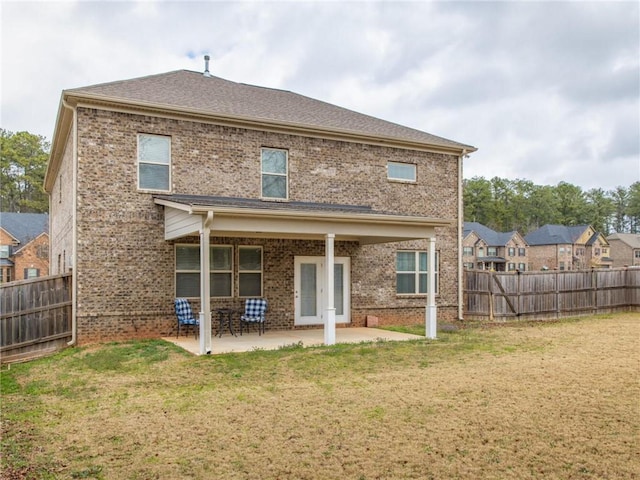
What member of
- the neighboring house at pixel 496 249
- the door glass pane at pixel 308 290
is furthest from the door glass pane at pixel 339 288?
the neighboring house at pixel 496 249

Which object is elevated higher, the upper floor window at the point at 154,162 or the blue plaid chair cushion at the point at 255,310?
the upper floor window at the point at 154,162

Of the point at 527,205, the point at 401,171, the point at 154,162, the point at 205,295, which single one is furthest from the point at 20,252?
the point at 527,205

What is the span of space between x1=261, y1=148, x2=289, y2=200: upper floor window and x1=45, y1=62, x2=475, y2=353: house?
0.13 feet

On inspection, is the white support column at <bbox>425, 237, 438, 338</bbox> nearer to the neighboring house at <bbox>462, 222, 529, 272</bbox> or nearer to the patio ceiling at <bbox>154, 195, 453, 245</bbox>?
the patio ceiling at <bbox>154, 195, 453, 245</bbox>

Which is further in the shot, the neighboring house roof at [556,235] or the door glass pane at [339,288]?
the neighboring house roof at [556,235]

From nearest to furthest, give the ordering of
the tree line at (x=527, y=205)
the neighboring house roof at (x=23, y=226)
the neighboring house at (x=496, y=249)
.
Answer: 1. the neighboring house roof at (x=23, y=226)
2. the neighboring house at (x=496, y=249)
3. the tree line at (x=527, y=205)

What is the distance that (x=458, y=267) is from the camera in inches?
654

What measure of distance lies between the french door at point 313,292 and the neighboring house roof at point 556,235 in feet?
187

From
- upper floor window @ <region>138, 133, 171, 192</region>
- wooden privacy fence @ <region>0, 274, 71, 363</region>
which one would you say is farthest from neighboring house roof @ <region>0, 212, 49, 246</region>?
upper floor window @ <region>138, 133, 171, 192</region>

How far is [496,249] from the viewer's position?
65625 millimetres

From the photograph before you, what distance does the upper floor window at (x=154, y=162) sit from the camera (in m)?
12.4

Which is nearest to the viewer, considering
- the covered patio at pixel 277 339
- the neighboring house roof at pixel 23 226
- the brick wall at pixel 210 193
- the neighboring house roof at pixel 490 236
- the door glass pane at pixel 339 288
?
the covered patio at pixel 277 339

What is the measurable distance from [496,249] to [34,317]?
202ft

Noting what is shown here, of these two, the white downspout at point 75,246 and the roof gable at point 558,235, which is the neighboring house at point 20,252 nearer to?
the white downspout at point 75,246
